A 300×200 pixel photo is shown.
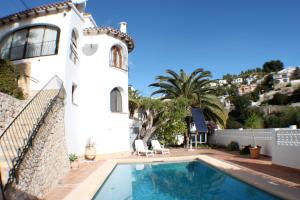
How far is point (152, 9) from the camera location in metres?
19.3

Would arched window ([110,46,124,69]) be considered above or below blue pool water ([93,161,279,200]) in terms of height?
above

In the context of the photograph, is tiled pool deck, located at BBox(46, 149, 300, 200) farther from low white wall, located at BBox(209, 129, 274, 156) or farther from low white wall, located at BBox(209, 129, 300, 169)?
low white wall, located at BBox(209, 129, 274, 156)

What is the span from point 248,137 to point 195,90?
8.26 m

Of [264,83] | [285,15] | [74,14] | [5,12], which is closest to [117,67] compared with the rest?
[74,14]

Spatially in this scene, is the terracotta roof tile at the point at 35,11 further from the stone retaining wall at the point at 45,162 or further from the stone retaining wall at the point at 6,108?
the stone retaining wall at the point at 6,108

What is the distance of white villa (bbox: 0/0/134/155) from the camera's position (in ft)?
46.3

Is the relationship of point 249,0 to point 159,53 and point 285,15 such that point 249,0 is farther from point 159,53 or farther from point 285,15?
point 159,53

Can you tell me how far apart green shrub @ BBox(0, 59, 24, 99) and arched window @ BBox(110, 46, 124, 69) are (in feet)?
23.0

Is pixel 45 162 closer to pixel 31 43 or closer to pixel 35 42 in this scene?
pixel 35 42

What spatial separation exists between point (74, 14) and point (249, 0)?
1271 cm

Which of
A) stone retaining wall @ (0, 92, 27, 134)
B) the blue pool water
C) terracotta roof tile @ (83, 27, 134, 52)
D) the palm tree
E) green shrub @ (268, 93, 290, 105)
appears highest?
green shrub @ (268, 93, 290, 105)

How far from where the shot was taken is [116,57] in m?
18.5

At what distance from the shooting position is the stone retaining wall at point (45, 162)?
22.1 ft

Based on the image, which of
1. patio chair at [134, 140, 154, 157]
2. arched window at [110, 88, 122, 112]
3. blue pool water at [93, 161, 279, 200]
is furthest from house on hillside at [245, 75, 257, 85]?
blue pool water at [93, 161, 279, 200]
